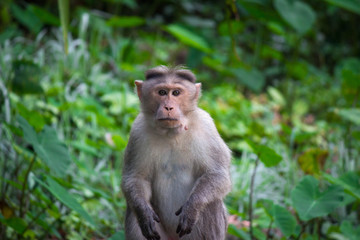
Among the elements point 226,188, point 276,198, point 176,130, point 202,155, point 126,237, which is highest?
point 176,130

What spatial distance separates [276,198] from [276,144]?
4.21 feet

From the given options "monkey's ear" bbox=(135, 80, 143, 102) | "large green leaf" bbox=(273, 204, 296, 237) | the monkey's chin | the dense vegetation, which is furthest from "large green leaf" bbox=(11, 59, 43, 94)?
"large green leaf" bbox=(273, 204, 296, 237)

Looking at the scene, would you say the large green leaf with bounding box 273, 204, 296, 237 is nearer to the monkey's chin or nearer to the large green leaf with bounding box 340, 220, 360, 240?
the large green leaf with bounding box 340, 220, 360, 240

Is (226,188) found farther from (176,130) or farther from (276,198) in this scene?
(276,198)

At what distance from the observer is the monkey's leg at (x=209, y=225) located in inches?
121

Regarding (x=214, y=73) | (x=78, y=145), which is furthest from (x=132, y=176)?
(x=214, y=73)

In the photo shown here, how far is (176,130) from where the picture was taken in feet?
9.50

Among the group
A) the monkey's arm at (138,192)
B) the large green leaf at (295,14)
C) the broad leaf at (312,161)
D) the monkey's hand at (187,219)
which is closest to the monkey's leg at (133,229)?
the monkey's arm at (138,192)

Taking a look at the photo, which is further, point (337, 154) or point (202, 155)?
point (337, 154)

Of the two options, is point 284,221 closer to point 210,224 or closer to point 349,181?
point 210,224

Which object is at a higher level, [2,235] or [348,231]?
[348,231]

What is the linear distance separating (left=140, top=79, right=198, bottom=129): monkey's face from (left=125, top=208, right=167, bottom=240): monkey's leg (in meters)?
0.70

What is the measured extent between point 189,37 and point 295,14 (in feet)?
5.19

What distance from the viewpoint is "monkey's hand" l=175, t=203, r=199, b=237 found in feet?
9.19
